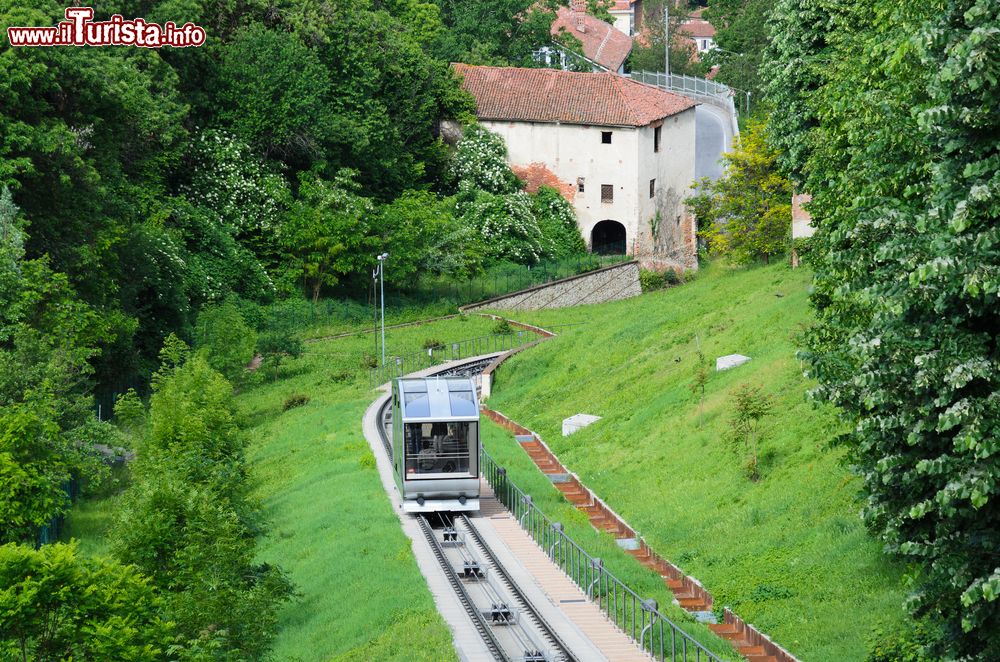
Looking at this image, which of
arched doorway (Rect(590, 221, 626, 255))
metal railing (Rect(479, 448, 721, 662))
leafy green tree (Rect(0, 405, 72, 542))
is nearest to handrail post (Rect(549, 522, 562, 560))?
metal railing (Rect(479, 448, 721, 662))

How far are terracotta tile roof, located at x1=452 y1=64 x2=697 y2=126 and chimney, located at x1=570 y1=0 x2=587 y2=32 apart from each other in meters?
29.9

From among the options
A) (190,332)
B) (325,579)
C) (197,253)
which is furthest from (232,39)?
(325,579)

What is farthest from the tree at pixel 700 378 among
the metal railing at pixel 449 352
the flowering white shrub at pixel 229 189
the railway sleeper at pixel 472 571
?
the flowering white shrub at pixel 229 189

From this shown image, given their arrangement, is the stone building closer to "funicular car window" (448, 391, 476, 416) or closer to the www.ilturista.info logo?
the www.ilturista.info logo

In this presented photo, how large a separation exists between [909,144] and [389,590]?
1435 centimetres

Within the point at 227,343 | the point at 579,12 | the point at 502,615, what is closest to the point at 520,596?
the point at 502,615

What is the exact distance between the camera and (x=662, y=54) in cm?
10819

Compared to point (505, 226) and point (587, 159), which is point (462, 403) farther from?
point (587, 159)

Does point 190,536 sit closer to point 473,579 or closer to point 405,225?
point 473,579

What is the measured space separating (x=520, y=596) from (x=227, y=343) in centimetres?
2897

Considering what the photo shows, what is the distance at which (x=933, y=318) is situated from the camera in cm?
1964

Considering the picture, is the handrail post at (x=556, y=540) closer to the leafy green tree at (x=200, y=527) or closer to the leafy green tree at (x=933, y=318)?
the leafy green tree at (x=200, y=527)

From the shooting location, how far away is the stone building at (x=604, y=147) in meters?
76.3

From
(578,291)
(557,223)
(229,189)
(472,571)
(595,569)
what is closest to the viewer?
(595,569)
